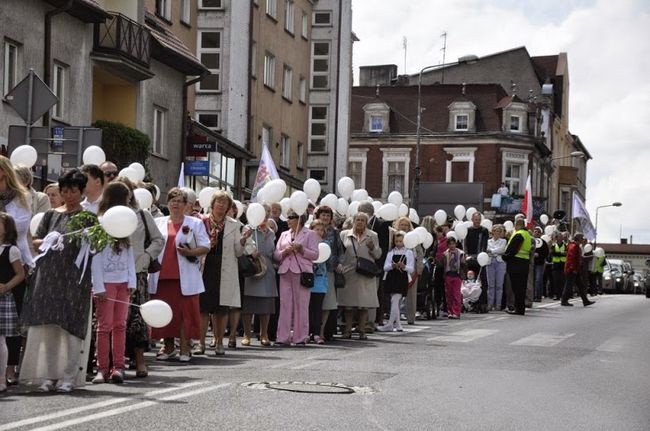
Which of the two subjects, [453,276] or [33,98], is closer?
[33,98]

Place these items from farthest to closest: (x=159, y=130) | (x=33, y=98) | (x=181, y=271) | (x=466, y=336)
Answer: (x=159, y=130) → (x=466, y=336) → (x=33, y=98) → (x=181, y=271)

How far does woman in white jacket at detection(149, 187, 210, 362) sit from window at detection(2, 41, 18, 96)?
505 inches

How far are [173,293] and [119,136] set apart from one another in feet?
55.5

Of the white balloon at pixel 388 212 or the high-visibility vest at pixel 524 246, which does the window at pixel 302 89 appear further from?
the white balloon at pixel 388 212

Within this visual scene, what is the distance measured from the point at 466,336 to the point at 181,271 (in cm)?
671

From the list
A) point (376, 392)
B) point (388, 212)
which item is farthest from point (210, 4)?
point (376, 392)

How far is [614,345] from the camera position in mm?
18953

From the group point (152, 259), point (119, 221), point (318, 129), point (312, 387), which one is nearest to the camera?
point (119, 221)

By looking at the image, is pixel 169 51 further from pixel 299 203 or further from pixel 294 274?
pixel 294 274

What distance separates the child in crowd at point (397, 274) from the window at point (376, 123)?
68.4 meters

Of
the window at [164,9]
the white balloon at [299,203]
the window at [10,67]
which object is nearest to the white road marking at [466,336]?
the white balloon at [299,203]

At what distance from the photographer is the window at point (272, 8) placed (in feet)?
168

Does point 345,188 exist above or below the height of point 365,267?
above

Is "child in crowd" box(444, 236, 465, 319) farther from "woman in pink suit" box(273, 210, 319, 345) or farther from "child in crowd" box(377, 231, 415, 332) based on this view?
"woman in pink suit" box(273, 210, 319, 345)
